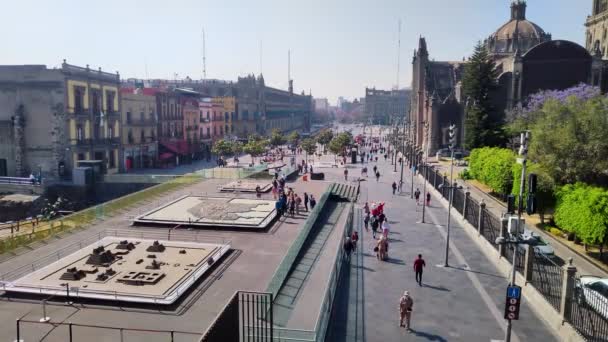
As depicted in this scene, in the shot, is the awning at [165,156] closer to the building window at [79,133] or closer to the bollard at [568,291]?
the building window at [79,133]

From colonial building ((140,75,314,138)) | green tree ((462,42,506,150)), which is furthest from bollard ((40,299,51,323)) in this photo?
colonial building ((140,75,314,138))

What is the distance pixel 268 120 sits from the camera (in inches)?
4336

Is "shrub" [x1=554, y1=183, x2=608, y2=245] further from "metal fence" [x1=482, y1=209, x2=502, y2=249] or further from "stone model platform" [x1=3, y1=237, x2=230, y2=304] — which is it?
"stone model platform" [x1=3, y1=237, x2=230, y2=304]

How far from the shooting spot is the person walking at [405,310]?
14344mm

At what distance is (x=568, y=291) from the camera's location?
14078 millimetres

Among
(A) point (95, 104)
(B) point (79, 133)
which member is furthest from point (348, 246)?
(A) point (95, 104)

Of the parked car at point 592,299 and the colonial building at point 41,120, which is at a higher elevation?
the colonial building at point 41,120

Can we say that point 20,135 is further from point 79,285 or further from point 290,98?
point 290,98

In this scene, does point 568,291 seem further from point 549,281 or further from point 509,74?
point 509,74

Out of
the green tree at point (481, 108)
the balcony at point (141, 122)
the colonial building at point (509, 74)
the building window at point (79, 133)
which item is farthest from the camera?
the colonial building at point (509, 74)

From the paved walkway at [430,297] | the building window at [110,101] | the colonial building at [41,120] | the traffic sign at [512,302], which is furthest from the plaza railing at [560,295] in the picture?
the building window at [110,101]

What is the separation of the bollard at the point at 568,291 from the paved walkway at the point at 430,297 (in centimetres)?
82

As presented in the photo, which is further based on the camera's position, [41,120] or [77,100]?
[77,100]

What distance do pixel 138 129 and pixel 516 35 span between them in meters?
66.5
